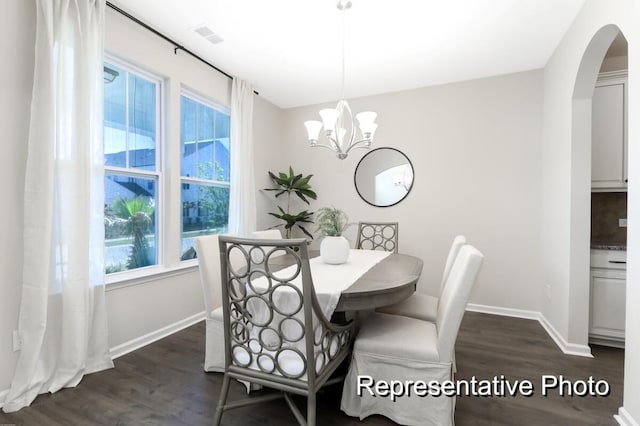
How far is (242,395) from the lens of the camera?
76.3 inches

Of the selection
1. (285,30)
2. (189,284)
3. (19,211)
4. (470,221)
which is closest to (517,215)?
(470,221)

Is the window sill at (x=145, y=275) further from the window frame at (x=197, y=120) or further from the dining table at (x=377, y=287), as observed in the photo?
the dining table at (x=377, y=287)

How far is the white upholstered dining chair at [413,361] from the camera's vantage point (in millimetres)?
1501

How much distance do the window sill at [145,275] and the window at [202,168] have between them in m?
0.18

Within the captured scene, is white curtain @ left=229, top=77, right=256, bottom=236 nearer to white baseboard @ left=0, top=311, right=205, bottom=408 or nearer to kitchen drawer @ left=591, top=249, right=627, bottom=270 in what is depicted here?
white baseboard @ left=0, top=311, right=205, bottom=408

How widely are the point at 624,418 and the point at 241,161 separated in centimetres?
376

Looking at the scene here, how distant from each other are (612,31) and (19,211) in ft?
13.4

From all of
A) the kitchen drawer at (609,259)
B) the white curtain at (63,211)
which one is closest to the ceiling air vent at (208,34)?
the white curtain at (63,211)

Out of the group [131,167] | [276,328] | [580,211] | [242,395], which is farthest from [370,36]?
[242,395]

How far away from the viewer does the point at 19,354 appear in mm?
1884

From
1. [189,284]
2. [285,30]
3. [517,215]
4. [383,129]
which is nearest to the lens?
[285,30]

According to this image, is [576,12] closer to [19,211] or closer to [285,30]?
[285,30]

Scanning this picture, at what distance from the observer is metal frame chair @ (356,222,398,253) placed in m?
3.43

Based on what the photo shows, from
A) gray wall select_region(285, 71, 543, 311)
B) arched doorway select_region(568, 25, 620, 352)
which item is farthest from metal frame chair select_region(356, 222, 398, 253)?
arched doorway select_region(568, 25, 620, 352)
